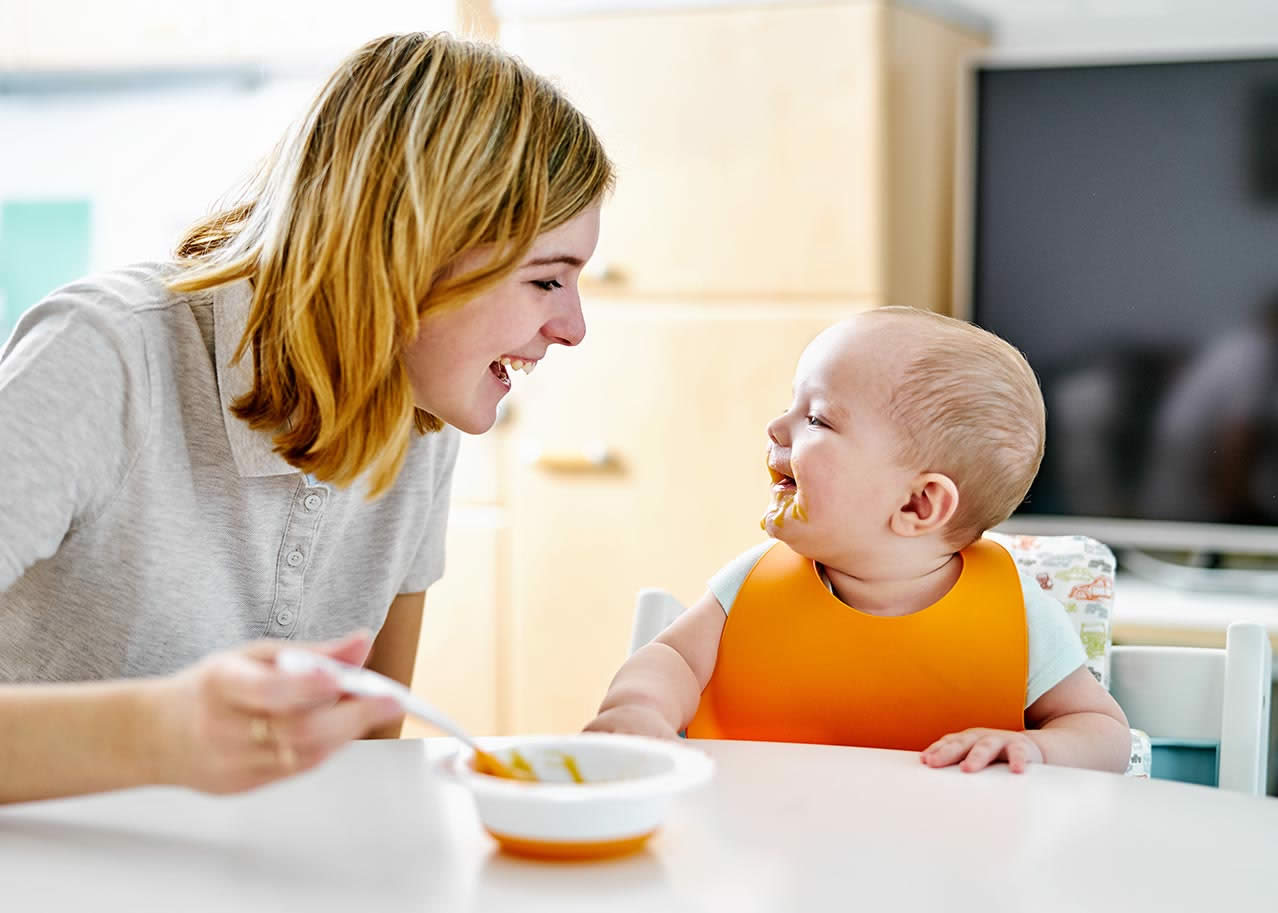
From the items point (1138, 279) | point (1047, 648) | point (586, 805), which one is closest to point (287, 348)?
point (586, 805)

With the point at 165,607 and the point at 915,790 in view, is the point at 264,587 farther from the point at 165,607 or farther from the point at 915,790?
the point at 915,790

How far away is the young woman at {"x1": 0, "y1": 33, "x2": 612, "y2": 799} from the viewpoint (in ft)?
3.63

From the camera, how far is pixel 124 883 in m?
0.74

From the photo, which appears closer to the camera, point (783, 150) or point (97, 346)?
point (97, 346)

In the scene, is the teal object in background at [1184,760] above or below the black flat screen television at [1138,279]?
below

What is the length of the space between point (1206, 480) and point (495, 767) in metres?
2.02

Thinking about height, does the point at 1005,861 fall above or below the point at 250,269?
below

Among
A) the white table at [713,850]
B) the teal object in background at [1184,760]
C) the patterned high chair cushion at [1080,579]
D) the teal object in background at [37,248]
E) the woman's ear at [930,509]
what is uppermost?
the teal object in background at [37,248]

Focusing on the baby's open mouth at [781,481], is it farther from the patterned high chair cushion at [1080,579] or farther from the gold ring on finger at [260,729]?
the gold ring on finger at [260,729]

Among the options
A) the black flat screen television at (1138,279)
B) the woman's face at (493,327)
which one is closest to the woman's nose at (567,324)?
the woman's face at (493,327)

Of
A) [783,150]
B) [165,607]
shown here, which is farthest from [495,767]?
[783,150]

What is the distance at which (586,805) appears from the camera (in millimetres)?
739

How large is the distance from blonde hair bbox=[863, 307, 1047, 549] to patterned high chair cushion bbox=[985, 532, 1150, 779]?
0.42 feet

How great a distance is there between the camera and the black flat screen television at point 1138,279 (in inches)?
97.7
